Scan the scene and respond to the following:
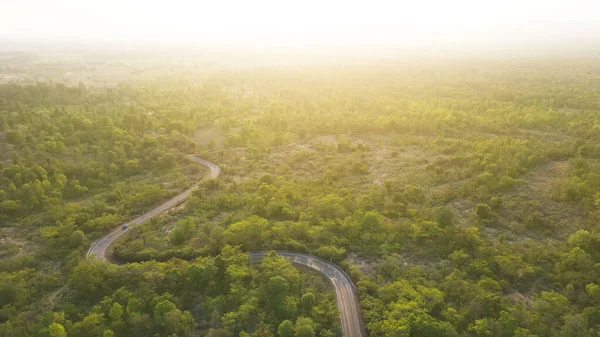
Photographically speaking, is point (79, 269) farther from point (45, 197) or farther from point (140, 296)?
point (45, 197)

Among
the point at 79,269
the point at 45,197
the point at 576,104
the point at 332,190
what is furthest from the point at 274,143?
the point at 576,104

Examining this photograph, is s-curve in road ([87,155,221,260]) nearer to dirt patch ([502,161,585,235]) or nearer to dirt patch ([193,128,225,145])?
dirt patch ([193,128,225,145])

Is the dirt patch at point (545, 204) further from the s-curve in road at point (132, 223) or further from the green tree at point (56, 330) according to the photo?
the green tree at point (56, 330)

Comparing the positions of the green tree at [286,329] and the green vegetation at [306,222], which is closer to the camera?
the green tree at [286,329]

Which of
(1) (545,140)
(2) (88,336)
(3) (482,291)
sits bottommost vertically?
(2) (88,336)

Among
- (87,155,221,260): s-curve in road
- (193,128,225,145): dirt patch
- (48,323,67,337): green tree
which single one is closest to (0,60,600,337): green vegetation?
(48,323,67,337): green tree

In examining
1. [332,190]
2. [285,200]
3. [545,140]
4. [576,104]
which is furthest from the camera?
[576,104]

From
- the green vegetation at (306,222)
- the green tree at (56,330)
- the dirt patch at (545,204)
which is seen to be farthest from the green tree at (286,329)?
the dirt patch at (545,204)
